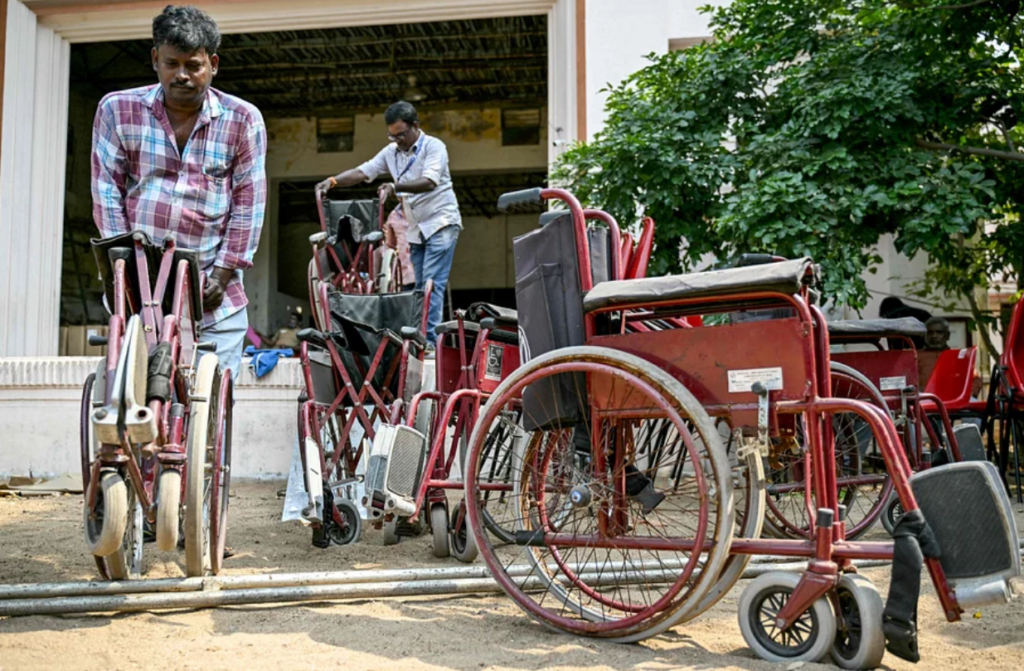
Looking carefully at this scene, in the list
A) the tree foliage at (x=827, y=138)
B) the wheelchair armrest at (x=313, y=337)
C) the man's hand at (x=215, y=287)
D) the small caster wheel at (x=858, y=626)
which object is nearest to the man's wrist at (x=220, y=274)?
the man's hand at (x=215, y=287)

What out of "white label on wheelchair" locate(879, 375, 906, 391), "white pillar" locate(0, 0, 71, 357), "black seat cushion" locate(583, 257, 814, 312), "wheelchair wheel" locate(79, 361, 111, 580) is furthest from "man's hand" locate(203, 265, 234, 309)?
"white pillar" locate(0, 0, 71, 357)

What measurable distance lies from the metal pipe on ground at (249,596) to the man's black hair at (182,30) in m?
1.84

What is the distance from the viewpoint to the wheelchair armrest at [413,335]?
181 inches

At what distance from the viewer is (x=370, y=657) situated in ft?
8.73

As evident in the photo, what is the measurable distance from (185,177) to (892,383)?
3217 mm

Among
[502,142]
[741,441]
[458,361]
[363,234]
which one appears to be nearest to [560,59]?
[363,234]

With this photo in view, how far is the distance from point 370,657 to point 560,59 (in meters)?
7.48

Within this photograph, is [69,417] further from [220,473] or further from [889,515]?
[889,515]

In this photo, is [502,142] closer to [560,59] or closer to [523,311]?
[560,59]

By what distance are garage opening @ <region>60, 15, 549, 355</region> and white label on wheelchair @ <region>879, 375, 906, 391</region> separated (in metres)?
10.2

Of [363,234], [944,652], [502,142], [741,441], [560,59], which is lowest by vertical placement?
[944,652]

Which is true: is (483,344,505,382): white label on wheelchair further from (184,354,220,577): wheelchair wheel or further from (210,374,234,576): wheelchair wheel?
(184,354,220,577): wheelchair wheel

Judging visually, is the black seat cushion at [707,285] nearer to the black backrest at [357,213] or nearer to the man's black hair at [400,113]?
the black backrest at [357,213]

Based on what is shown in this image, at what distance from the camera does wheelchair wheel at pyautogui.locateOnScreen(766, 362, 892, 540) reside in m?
4.28
